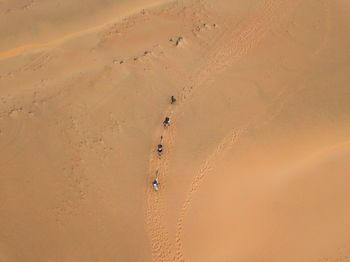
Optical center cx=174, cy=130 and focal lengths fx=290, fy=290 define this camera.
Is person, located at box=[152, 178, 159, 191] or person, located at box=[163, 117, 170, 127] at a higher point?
person, located at box=[163, 117, 170, 127]

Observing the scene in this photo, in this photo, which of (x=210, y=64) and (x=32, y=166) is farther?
(x=210, y=64)

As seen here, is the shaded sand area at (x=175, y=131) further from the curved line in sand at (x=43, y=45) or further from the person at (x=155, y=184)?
the person at (x=155, y=184)

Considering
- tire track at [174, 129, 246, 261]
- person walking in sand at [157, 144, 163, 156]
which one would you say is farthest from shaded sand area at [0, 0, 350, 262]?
person walking in sand at [157, 144, 163, 156]

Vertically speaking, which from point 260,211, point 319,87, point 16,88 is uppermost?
point 16,88

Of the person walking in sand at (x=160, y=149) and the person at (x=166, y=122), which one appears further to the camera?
the person at (x=166, y=122)

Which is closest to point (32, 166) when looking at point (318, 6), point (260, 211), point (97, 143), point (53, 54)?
point (97, 143)

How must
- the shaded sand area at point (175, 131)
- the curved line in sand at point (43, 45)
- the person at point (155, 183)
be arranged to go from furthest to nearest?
the curved line in sand at point (43, 45), the person at point (155, 183), the shaded sand area at point (175, 131)

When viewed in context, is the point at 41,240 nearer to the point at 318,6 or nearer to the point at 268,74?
the point at 268,74

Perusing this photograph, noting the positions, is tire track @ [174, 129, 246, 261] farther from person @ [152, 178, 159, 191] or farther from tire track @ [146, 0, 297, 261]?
person @ [152, 178, 159, 191]

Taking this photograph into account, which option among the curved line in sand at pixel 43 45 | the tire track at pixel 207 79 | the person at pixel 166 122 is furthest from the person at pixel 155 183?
the curved line in sand at pixel 43 45
